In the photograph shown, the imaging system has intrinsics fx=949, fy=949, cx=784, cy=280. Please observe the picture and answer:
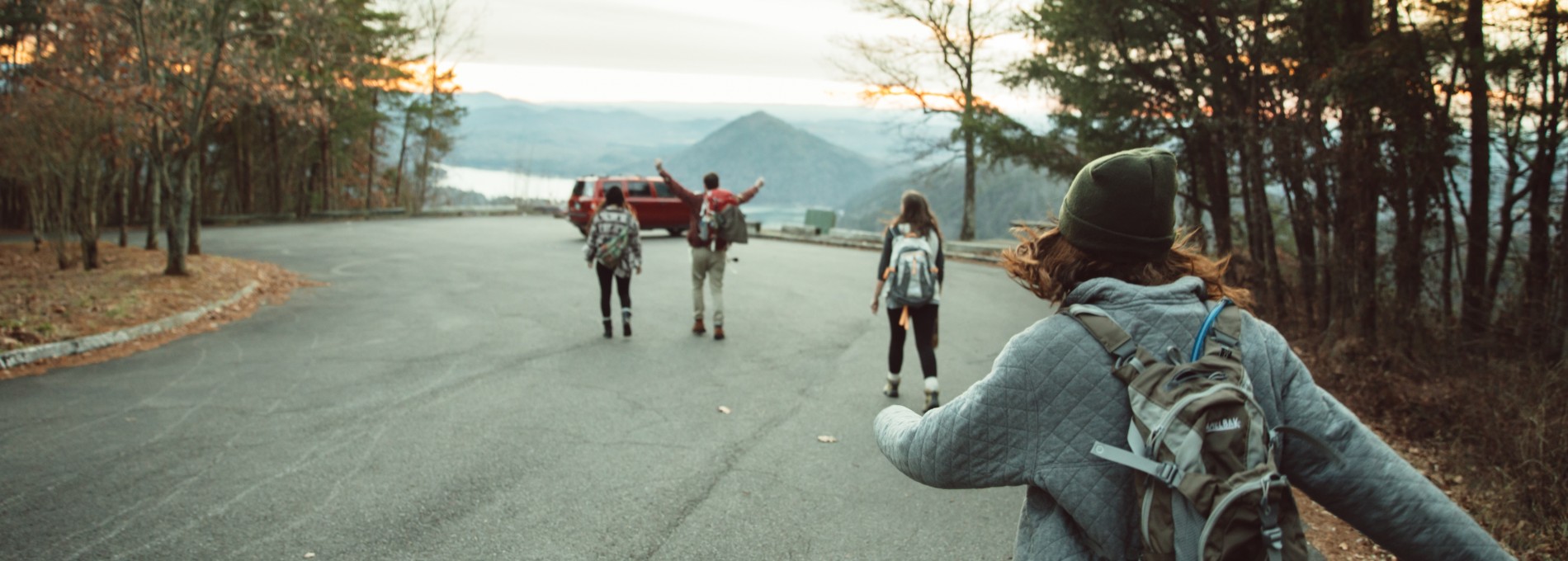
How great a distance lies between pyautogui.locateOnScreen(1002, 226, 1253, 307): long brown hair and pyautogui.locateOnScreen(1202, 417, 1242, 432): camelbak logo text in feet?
1.14

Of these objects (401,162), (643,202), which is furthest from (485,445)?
(401,162)

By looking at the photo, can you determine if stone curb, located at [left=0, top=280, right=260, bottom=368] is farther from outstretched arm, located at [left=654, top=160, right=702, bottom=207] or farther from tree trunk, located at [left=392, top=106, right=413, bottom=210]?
tree trunk, located at [left=392, top=106, right=413, bottom=210]

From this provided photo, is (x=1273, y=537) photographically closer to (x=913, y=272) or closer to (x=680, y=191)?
(x=913, y=272)

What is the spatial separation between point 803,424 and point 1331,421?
491 cm

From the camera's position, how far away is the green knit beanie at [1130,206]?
6.25 feet

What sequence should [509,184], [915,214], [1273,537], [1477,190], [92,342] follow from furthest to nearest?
1. [509,184]
2. [1477,190]
3. [92,342]
4. [915,214]
5. [1273,537]

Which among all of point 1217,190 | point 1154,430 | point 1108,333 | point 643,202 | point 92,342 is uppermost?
point 1217,190

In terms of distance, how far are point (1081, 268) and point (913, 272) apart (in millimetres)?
4922

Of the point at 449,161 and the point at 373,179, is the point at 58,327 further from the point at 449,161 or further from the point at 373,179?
the point at 449,161

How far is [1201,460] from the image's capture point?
1.69 meters

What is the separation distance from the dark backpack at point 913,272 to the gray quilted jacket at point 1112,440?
4.94 m

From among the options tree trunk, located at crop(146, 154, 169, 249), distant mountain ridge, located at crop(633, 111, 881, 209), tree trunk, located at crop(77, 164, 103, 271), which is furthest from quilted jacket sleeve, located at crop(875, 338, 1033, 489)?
distant mountain ridge, located at crop(633, 111, 881, 209)

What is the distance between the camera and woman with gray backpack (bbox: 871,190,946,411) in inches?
273

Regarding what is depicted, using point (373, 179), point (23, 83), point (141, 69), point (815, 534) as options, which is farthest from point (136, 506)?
point (373, 179)
